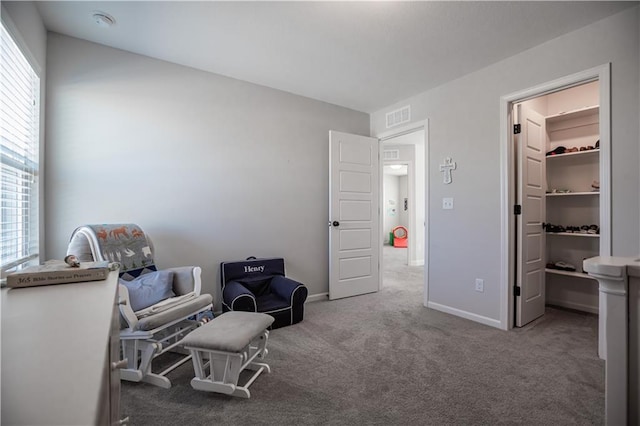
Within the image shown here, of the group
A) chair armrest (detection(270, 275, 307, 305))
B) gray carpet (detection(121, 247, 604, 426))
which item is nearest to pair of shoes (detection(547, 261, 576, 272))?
gray carpet (detection(121, 247, 604, 426))

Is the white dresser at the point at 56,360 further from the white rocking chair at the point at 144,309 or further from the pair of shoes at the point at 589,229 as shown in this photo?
the pair of shoes at the point at 589,229

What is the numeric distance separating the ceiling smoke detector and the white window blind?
21.3 inches

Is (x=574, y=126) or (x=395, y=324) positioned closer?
(x=395, y=324)

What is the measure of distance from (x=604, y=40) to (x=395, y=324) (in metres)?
2.75

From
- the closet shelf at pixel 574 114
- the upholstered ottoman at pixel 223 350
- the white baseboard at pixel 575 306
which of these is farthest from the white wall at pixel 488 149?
the upholstered ottoman at pixel 223 350

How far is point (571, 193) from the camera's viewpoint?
3.09 meters

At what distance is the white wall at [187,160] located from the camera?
7.61ft

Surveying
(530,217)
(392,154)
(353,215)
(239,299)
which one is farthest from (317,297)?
(392,154)

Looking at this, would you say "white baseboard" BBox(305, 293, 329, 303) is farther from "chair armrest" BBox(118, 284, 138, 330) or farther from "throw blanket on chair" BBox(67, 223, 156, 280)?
"chair armrest" BBox(118, 284, 138, 330)

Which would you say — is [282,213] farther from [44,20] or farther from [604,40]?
[604,40]

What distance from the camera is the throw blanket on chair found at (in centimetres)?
202

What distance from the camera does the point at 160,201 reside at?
8.79 ft

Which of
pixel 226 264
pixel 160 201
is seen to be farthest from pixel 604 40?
pixel 160 201

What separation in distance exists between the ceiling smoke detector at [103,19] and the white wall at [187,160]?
370mm
